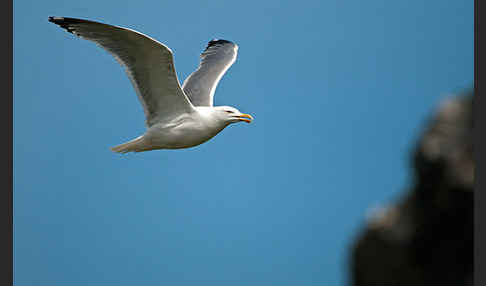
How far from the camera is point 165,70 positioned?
4008 mm

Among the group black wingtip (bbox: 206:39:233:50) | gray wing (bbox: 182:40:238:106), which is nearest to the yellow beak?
gray wing (bbox: 182:40:238:106)

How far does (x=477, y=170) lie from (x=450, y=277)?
1.35 feet

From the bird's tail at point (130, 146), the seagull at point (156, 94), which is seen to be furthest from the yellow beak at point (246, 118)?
the bird's tail at point (130, 146)

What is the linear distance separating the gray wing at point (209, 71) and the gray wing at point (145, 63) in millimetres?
662

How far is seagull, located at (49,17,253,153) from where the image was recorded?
375 centimetres

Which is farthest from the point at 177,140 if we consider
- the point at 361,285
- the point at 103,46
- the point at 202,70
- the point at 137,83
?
the point at 361,285

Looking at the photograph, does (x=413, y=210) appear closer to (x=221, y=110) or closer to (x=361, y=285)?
(x=361, y=285)

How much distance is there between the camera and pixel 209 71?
5.40 m

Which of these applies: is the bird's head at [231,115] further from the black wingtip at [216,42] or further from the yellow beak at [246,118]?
the black wingtip at [216,42]

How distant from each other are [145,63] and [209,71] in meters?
1.46

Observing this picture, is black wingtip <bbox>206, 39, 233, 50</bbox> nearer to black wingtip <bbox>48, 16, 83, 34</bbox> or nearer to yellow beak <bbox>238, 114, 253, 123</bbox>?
yellow beak <bbox>238, 114, 253, 123</bbox>

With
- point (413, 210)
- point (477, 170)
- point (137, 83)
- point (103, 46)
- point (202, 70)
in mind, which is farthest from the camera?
point (202, 70)

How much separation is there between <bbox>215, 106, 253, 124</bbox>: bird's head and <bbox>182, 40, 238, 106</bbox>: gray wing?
1.57ft

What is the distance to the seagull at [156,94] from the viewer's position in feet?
12.3
